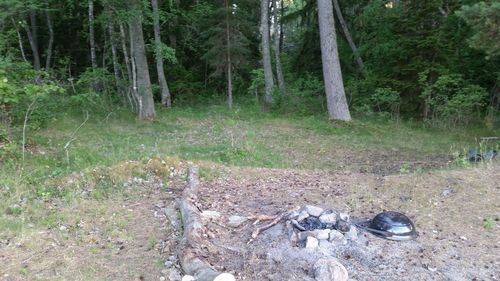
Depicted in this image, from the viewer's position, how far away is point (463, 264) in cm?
381

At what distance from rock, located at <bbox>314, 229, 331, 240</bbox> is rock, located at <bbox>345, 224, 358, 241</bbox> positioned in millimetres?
185

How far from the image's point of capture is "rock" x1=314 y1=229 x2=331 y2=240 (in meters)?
3.97

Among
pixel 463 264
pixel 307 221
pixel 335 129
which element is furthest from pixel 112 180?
pixel 335 129

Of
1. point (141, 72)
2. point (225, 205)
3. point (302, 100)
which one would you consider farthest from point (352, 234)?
point (302, 100)

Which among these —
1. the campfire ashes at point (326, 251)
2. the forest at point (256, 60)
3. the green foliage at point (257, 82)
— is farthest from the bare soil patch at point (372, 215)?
the green foliage at point (257, 82)

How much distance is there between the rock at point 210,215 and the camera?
4.65 metres

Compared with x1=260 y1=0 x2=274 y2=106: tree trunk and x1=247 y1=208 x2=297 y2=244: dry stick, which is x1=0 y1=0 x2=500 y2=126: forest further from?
x1=247 y1=208 x2=297 y2=244: dry stick

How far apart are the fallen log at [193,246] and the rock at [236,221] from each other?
1.08 feet

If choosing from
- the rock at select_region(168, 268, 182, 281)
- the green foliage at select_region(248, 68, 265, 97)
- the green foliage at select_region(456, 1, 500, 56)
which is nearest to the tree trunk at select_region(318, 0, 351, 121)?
the green foliage at select_region(248, 68, 265, 97)

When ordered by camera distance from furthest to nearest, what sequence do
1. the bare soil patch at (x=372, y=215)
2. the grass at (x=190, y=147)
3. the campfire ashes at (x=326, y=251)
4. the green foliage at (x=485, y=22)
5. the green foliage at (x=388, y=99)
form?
the green foliage at (x=388, y=99) < the green foliage at (x=485, y=22) < the grass at (x=190, y=147) < the bare soil patch at (x=372, y=215) < the campfire ashes at (x=326, y=251)

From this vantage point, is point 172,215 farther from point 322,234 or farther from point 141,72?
point 141,72

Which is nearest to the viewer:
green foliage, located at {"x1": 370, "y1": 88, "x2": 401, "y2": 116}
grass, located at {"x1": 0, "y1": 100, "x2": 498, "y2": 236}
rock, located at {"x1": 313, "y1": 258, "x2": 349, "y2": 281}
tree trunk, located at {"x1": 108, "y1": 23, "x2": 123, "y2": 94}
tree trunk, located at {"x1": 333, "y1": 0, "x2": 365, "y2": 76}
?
rock, located at {"x1": 313, "y1": 258, "x2": 349, "y2": 281}

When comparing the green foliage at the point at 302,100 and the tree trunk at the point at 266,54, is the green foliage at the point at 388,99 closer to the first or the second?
the green foliage at the point at 302,100

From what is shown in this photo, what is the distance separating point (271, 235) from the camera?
13.7 feet
